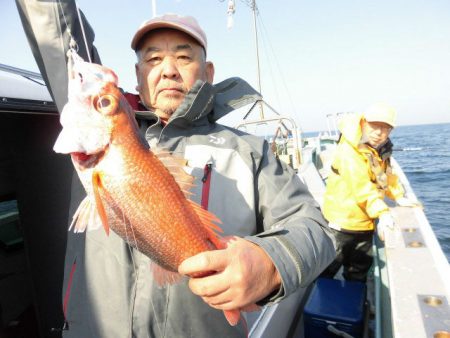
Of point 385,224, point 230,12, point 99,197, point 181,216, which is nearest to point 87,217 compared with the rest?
point 99,197

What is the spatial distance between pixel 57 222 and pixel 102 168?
2588 mm

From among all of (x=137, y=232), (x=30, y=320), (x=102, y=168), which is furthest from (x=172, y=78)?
(x=30, y=320)

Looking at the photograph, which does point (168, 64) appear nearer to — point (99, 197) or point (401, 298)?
point (99, 197)

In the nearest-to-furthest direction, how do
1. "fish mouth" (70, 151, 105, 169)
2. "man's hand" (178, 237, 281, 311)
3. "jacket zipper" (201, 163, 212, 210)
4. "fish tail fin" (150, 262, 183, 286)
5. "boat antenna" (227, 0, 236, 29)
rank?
"man's hand" (178, 237, 281, 311), "fish mouth" (70, 151, 105, 169), "fish tail fin" (150, 262, 183, 286), "jacket zipper" (201, 163, 212, 210), "boat antenna" (227, 0, 236, 29)

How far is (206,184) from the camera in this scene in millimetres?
1999

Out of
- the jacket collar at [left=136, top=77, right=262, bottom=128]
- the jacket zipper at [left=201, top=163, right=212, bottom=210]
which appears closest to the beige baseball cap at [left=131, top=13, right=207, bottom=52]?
the jacket collar at [left=136, top=77, right=262, bottom=128]

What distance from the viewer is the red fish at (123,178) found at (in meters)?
1.38

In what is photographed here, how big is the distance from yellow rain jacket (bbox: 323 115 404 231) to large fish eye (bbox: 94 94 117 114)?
416 centimetres

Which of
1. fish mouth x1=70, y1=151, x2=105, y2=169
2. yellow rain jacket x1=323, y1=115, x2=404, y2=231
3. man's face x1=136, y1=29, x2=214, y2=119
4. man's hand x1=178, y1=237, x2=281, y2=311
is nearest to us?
man's hand x1=178, y1=237, x2=281, y2=311

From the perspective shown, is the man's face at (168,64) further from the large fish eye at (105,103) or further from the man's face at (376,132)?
the man's face at (376,132)

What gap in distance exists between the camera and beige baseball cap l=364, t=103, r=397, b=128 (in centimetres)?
473

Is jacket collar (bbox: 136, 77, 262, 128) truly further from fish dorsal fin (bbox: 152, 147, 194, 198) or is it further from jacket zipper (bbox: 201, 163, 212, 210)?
fish dorsal fin (bbox: 152, 147, 194, 198)

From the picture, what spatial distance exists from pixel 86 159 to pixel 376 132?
15.5ft

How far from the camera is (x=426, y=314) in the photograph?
231 cm
